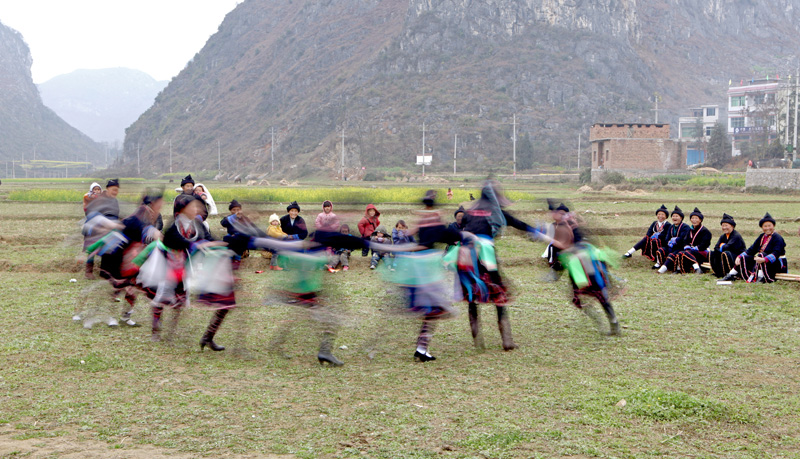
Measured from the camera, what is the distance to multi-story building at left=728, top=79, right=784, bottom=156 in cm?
9400

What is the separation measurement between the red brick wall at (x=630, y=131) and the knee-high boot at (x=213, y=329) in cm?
7029

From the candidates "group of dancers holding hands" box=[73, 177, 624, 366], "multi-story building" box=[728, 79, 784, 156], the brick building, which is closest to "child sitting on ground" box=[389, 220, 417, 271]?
"group of dancers holding hands" box=[73, 177, 624, 366]

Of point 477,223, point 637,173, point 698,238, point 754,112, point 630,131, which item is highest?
point 754,112

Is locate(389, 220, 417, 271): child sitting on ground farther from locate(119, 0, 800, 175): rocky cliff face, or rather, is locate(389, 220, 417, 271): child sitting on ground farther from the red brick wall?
locate(119, 0, 800, 175): rocky cliff face

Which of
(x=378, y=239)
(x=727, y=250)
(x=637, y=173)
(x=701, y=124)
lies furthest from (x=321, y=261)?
(x=701, y=124)

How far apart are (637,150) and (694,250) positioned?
62.3 m

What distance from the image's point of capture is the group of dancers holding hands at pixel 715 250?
13.4 metres

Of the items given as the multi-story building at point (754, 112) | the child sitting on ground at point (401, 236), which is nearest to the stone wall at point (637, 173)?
the multi-story building at point (754, 112)

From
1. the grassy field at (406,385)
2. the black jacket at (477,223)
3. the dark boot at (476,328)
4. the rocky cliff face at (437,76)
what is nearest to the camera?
the grassy field at (406,385)

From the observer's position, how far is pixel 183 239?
855 cm

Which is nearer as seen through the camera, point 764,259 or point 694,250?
point 764,259

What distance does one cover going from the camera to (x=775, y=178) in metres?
47.1

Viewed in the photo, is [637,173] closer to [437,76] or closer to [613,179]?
[613,179]

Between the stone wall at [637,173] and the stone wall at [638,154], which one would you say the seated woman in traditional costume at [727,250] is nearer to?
the stone wall at [637,173]
